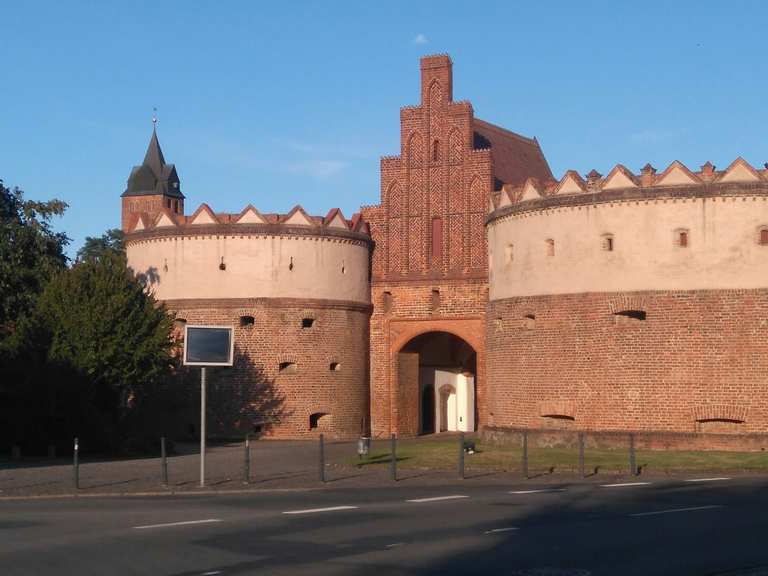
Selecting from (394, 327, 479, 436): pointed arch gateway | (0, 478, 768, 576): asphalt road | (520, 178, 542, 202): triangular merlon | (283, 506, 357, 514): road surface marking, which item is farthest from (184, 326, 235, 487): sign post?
(394, 327, 479, 436): pointed arch gateway

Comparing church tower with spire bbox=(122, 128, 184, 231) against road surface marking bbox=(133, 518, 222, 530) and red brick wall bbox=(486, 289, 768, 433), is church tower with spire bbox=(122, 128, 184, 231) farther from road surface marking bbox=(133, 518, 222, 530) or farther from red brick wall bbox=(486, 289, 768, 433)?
road surface marking bbox=(133, 518, 222, 530)

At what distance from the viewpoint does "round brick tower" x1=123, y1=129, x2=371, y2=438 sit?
41.5 meters

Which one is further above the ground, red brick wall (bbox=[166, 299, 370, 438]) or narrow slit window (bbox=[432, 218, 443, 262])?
narrow slit window (bbox=[432, 218, 443, 262])

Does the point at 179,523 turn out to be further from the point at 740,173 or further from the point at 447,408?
the point at 447,408

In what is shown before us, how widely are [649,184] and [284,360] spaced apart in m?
15.0

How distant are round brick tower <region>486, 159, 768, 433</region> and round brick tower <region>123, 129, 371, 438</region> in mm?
9320

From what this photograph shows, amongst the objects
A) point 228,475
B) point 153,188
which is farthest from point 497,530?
point 153,188

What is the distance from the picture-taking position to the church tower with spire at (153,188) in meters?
75.4

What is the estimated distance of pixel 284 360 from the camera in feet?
136

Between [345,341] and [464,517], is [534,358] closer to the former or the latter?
[345,341]

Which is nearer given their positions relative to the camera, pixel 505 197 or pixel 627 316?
pixel 627 316

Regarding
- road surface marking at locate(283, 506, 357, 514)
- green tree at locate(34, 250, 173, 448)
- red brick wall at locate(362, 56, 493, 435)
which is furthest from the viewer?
red brick wall at locate(362, 56, 493, 435)

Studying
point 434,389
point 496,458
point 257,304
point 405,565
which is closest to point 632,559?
point 405,565

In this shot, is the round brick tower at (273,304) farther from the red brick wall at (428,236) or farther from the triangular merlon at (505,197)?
the triangular merlon at (505,197)
